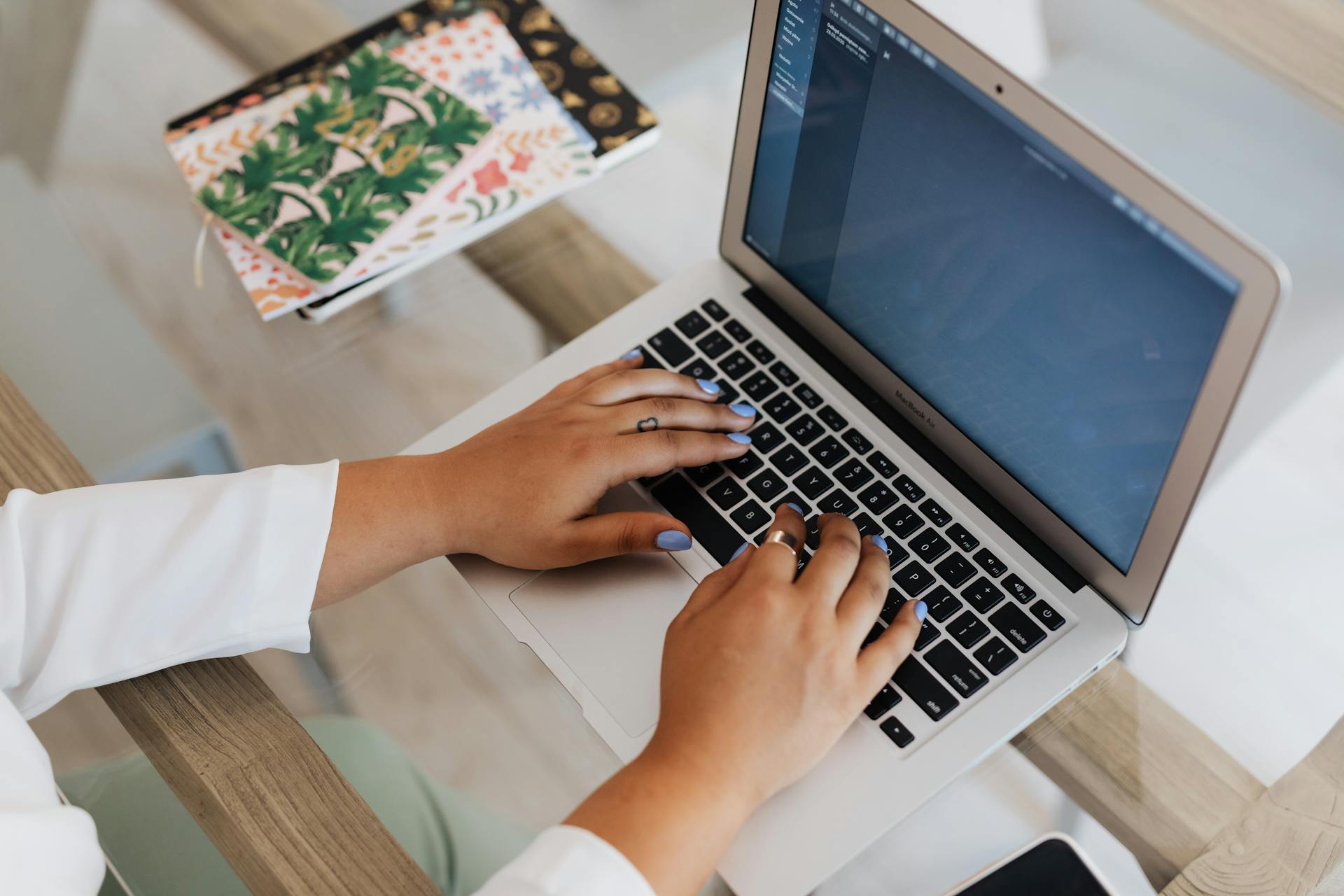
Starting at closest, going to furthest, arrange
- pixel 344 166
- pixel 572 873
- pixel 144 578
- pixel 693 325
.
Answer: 1. pixel 572 873
2. pixel 144 578
3. pixel 693 325
4. pixel 344 166

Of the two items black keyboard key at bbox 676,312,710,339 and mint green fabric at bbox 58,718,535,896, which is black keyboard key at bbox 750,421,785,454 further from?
mint green fabric at bbox 58,718,535,896

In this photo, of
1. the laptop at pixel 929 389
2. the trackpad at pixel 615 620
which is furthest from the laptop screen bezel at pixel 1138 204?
the trackpad at pixel 615 620

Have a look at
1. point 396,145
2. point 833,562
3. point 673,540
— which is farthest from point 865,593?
point 396,145

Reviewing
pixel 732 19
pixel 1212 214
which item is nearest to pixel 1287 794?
pixel 1212 214

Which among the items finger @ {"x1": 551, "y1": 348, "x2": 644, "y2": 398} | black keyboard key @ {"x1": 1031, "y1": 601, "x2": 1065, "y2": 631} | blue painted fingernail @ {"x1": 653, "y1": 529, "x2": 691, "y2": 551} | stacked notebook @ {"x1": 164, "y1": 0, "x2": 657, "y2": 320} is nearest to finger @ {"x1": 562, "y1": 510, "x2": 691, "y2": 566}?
blue painted fingernail @ {"x1": 653, "y1": 529, "x2": 691, "y2": 551}

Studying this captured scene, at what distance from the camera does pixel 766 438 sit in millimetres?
806

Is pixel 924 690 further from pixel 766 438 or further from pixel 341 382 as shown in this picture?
pixel 341 382

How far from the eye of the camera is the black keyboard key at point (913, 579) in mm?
721

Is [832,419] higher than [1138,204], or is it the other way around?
[1138,204]

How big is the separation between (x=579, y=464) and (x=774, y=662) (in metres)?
0.19

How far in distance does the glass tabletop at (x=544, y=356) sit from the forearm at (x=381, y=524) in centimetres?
7

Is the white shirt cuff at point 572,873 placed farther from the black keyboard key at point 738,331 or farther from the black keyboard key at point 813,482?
the black keyboard key at point 738,331

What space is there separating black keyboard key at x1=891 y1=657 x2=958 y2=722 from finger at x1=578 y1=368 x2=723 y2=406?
238 millimetres

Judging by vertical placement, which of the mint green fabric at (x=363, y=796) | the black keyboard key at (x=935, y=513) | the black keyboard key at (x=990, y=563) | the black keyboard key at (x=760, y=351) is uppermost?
the black keyboard key at (x=760, y=351)
